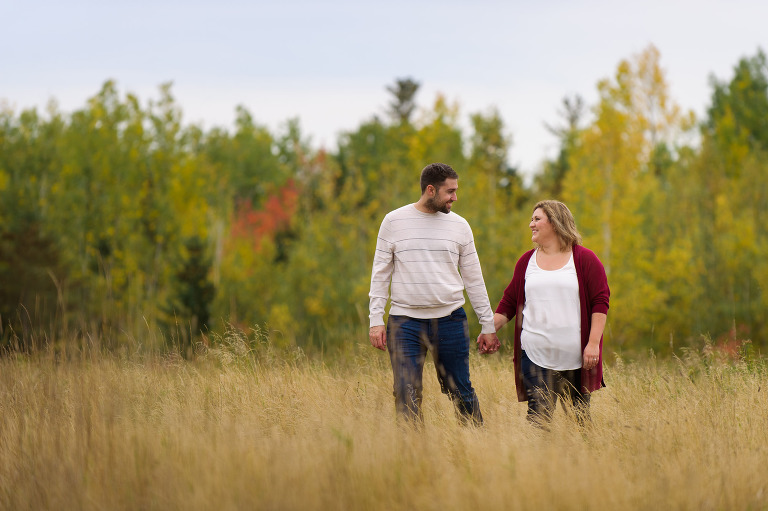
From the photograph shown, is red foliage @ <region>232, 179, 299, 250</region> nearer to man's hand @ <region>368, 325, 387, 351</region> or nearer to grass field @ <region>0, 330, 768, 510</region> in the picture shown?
grass field @ <region>0, 330, 768, 510</region>

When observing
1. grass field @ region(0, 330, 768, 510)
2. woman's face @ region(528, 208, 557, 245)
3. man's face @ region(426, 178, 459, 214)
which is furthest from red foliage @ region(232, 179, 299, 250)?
woman's face @ region(528, 208, 557, 245)

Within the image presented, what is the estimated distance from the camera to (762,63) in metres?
39.1

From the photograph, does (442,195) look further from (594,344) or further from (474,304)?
(594,344)

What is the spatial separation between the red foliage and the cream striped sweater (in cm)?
3945

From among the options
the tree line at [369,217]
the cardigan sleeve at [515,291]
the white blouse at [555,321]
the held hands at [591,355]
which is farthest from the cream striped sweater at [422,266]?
the tree line at [369,217]

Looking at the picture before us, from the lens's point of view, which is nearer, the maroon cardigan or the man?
the maroon cardigan

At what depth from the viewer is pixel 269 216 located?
4750 cm

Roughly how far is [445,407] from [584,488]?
2213mm

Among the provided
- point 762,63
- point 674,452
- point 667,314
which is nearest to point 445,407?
point 674,452

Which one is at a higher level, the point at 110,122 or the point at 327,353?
the point at 110,122

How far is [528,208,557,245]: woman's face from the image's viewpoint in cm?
511

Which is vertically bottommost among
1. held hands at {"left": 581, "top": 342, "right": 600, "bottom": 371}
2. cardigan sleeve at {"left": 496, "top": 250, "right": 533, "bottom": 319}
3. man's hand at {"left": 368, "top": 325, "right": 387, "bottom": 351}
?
held hands at {"left": 581, "top": 342, "right": 600, "bottom": 371}

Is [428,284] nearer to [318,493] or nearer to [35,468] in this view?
[318,493]

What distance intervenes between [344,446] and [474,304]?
164cm
